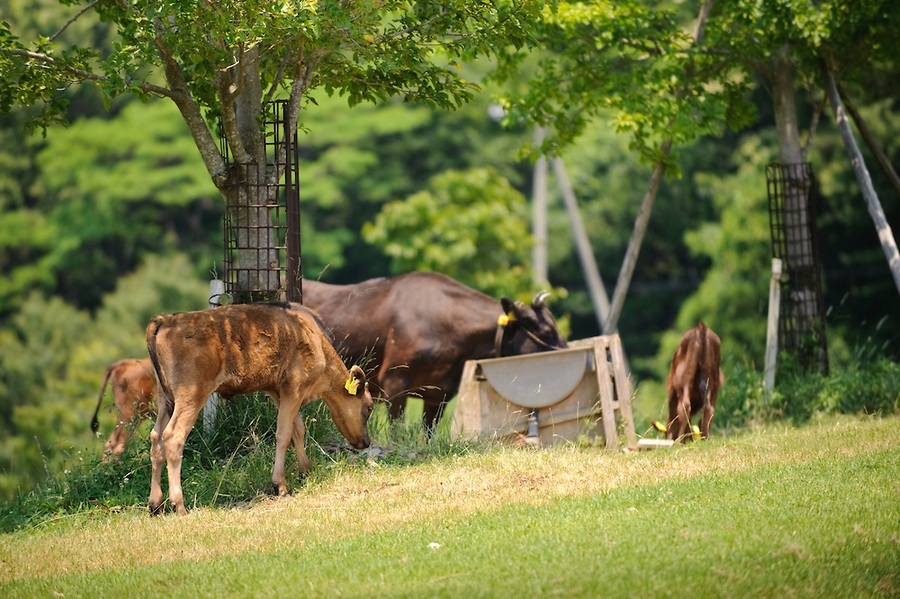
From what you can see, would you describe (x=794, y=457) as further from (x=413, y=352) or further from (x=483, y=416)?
(x=413, y=352)

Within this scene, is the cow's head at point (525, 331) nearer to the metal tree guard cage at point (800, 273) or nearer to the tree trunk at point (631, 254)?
the tree trunk at point (631, 254)

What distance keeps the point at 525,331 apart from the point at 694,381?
2043 mm

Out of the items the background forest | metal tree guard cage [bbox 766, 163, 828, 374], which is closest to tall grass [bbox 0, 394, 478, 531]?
metal tree guard cage [bbox 766, 163, 828, 374]

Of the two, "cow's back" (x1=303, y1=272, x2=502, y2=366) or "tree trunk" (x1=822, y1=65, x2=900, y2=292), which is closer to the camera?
"cow's back" (x1=303, y1=272, x2=502, y2=366)

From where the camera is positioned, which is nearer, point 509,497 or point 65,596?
point 65,596

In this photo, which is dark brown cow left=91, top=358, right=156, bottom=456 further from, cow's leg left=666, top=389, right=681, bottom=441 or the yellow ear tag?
cow's leg left=666, top=389, right=681, bottom=441

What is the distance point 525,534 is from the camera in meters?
8.05

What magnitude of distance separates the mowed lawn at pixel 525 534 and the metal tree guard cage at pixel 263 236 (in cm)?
197

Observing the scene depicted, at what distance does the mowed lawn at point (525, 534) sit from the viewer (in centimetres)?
696

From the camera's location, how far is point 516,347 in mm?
13453

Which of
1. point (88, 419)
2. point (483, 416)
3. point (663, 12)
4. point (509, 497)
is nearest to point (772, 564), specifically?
point (509, 497)

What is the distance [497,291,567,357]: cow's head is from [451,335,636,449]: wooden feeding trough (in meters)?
1.38

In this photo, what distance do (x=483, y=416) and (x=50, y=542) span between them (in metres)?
4.55

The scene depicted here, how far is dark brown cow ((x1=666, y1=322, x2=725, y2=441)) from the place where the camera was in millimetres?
12437
